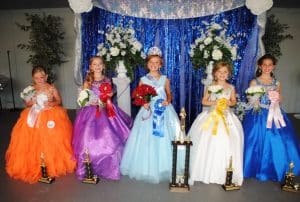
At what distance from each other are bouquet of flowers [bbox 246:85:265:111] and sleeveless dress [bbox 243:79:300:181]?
0.07 metres

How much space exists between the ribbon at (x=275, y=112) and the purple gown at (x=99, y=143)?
72.8 inches

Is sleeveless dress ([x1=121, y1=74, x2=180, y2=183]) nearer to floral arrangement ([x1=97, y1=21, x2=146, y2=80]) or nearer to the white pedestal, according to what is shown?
the white pedestal

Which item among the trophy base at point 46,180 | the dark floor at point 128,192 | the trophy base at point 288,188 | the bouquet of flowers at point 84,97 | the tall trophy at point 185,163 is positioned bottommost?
the dark floor at point 128,192

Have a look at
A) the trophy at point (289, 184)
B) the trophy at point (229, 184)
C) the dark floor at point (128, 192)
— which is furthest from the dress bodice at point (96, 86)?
the trophy at point (289, 184)

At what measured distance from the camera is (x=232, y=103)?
3.46m

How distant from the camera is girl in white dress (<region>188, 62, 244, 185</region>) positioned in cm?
323

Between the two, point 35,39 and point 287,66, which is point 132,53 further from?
point 287,66

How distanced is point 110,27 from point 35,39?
2411 mm

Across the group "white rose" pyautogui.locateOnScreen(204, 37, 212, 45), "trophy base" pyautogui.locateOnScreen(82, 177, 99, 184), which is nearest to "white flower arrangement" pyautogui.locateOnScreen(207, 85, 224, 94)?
"white rose" pyautogui.locateOnScreen(204, 37, 212, 45)

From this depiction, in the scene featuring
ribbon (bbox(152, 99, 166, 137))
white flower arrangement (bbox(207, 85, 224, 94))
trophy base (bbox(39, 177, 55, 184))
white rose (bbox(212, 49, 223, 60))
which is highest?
white rose (bbox(212, 49, 223, 60))

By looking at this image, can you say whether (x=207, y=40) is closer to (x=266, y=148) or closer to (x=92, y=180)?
(x=266, y=148)

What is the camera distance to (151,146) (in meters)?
3.34

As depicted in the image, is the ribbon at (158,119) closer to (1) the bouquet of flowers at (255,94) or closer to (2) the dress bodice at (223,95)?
(2) the dress bodice at (223,95)

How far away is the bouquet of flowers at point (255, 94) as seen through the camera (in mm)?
3281
